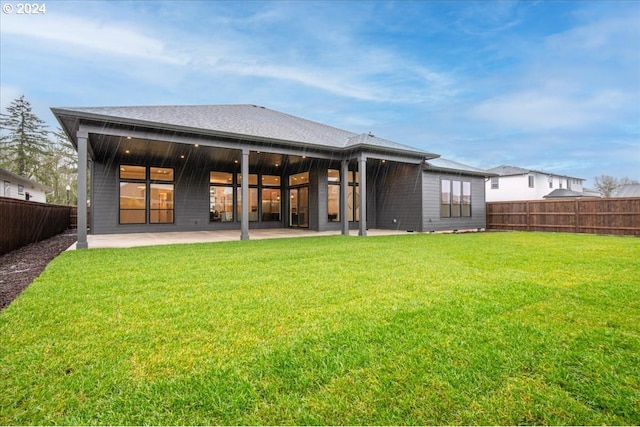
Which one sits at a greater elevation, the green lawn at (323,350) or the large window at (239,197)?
the large window at (239,197)

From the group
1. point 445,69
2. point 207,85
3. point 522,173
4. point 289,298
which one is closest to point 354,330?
point 289,298

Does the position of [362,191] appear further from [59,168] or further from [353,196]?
[59,168]

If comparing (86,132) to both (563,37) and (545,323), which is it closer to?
(545,323)

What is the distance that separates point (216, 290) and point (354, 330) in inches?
77.8

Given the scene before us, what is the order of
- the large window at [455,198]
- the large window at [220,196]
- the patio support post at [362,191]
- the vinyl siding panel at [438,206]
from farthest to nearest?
the large window at [455,198], the large window at [220,196], the vinyl siding panel at [438,206], the patio support post at [362,191]

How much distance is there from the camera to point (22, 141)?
22781mm

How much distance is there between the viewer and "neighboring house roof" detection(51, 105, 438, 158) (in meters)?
7.68

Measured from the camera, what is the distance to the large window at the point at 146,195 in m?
12.1

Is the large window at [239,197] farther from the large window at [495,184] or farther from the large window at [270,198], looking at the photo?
the large window at [495,184]

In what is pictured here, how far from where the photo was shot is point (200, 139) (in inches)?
362

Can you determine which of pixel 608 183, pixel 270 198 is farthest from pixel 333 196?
pixel 608 183

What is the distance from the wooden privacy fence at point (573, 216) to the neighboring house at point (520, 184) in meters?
13.0

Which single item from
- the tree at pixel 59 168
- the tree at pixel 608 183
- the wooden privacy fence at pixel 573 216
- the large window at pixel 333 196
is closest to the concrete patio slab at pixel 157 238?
the large window at pixel 333 196

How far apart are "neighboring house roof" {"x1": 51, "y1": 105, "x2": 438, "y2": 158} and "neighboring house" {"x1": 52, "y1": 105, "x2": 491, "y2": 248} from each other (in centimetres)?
5
